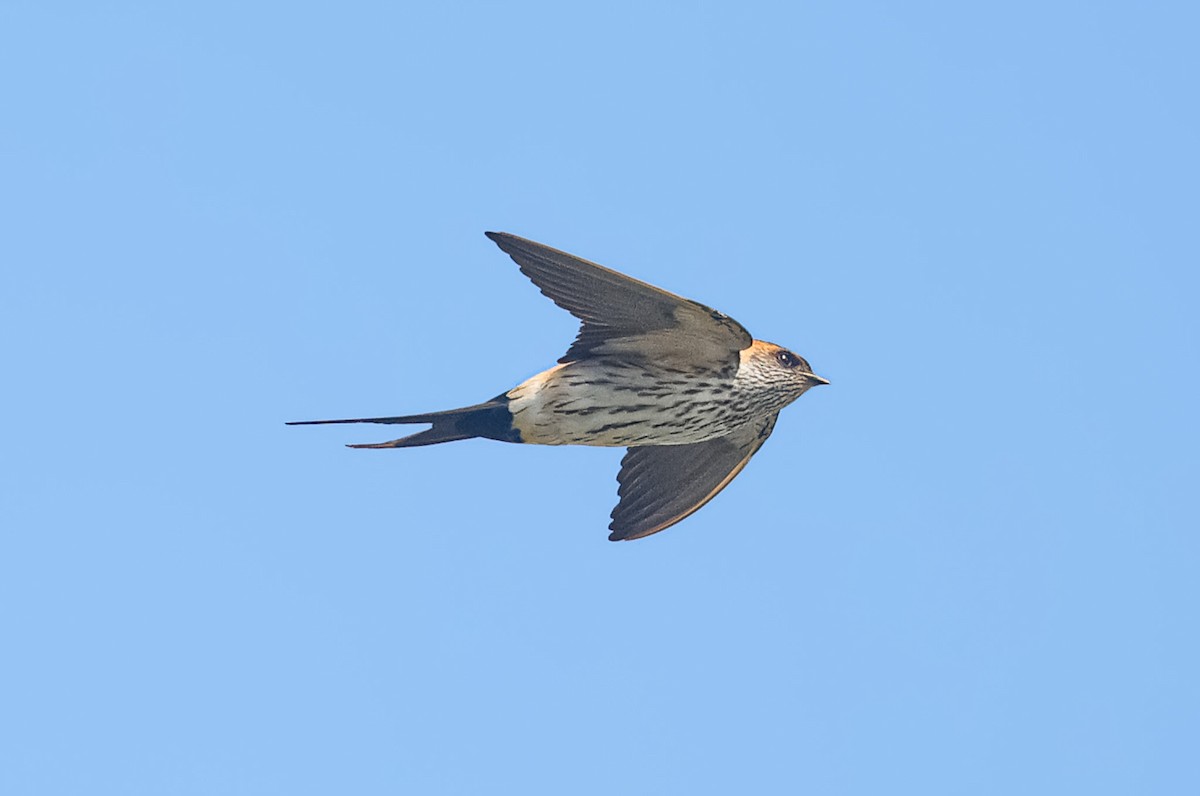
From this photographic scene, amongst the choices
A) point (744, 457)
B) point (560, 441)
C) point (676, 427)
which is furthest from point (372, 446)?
point (744, 457)

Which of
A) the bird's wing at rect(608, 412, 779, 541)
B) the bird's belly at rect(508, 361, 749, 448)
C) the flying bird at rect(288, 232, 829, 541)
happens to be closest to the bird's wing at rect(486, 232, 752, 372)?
the flying bird at rect(288, 232, 829, 541)

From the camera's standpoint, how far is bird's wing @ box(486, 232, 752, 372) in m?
10.3

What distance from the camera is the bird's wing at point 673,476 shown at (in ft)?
40.4

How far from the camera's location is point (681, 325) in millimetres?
10852

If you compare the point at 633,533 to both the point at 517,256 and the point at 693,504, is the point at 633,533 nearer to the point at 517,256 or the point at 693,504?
the point at 693,504

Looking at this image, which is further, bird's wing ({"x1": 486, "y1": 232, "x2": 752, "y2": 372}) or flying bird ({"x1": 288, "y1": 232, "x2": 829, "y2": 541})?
flying bird ({"x1": 288, "y1": 232, "x2": 829, "y2": 541})

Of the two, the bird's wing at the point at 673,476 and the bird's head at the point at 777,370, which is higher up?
the bird's head at the point at 777,370

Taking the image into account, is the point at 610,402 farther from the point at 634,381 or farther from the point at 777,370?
the point at 777,370

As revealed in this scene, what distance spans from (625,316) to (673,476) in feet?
6.24

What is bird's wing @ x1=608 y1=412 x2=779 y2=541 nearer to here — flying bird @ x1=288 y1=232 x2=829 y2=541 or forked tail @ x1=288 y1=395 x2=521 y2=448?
flying bird @ x1=288 y1=232 x2=829 y2=541

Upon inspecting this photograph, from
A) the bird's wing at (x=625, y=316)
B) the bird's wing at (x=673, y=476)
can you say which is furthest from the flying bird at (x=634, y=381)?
the bird's wing at (x=673, y=476)

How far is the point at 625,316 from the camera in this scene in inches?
426

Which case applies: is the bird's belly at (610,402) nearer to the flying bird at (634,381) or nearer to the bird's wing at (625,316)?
the flying bird at (634,381)

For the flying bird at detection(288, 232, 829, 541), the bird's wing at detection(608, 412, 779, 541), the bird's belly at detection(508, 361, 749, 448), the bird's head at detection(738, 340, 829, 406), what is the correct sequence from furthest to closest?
the bird's wing at detection(608, 412, 779, 541) < the bird's head at detection(738, 340, 829, 406) < the bird's belly at detection(508, 361, 749, 448) < the flying bird at detection(288, 232, 829, 541)
